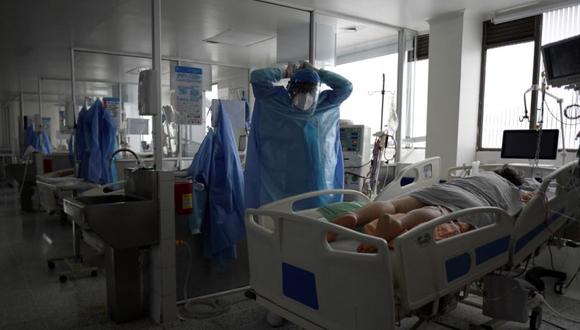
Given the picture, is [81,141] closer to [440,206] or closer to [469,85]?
[440,206]

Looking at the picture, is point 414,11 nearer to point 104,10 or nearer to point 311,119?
point 311,119

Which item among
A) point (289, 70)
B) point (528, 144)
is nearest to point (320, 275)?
point (289, 70)

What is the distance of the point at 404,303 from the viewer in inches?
57.0

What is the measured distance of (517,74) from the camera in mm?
4293

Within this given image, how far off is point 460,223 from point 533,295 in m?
0.85

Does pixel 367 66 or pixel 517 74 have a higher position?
pixel 367 66

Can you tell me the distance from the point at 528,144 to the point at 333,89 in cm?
213

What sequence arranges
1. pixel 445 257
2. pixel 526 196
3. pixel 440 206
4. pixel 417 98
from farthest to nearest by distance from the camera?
pixel 417 98 → pixel 526 196 → pixel 440 206 → pixel 445 257

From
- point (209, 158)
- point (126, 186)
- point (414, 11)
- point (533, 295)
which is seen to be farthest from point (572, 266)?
point (126, 186)

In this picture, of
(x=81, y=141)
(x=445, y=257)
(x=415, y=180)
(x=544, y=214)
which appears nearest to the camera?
(x=445, y=257)

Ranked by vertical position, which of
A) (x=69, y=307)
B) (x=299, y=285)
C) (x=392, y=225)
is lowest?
(x=69, y=307)

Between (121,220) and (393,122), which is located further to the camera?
(393,122)

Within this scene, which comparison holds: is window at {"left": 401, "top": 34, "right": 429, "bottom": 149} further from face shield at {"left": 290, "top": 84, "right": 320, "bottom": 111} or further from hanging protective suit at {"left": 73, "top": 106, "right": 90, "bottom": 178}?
hanging protective suit at {"left": 73, "top": 106, "right": 90, "bottom": 178}

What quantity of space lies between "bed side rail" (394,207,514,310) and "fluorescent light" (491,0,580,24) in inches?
109
